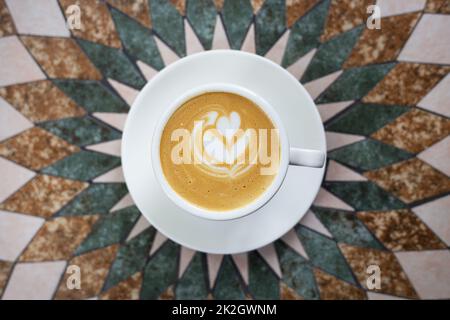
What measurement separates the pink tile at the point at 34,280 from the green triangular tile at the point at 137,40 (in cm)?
53

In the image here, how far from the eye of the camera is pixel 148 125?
868 mm

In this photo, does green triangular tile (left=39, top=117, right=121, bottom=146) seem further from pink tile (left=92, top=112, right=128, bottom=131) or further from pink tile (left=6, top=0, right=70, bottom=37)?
pink tile (left=6, top=0, right=70, bottom=37)

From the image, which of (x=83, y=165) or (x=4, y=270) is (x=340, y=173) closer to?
(x=83, y=165)

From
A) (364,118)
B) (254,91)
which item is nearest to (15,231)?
(254,91)

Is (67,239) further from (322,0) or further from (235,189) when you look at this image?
(322,0)

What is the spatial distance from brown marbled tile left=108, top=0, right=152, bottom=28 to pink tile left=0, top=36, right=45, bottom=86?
23 centimetres

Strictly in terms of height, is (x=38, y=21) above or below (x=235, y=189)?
above

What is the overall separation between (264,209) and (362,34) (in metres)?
0.47

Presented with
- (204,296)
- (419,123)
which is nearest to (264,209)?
(204,296)

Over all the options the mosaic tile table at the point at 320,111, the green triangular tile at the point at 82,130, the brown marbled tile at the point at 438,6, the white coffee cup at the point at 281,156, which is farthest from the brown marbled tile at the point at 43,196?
→ the brown marbled tile at the point at 438,6

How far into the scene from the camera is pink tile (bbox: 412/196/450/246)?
0.99m

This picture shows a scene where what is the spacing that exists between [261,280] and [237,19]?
2.05 ft

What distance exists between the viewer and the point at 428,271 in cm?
100

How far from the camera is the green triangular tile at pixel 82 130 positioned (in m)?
0.98
